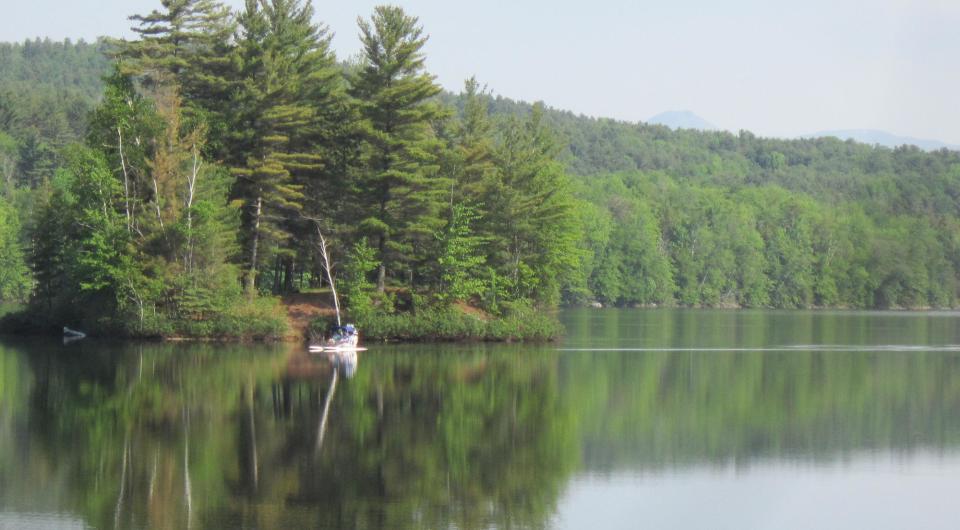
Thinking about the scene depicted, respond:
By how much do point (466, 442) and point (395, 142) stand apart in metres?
30.6

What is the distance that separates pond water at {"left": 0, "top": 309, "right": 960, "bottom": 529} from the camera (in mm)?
16578

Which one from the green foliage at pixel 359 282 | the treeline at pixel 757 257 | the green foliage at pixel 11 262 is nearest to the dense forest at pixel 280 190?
the green foliage at pixel 359 282

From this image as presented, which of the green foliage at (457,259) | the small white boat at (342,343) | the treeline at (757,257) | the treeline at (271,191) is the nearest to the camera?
the small white boat at (342,343)

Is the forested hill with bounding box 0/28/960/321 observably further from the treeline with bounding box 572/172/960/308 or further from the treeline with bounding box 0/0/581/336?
the treeline with bounding box 572/172/960/308

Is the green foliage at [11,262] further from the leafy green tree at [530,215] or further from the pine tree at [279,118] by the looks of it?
the leafy green tree at [530,215]

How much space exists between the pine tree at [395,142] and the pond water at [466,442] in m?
11.7

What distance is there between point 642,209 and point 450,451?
380ft

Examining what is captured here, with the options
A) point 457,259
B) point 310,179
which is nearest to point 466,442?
point 457,259

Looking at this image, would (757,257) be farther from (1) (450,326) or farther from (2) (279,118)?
(2) (279,118)

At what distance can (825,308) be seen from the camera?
423ft

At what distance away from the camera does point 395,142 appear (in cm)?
5141

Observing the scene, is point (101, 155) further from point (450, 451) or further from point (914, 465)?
point (914, 465)

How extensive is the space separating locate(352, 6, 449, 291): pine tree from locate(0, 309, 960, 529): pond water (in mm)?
11693

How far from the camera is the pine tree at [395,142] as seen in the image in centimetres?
5150
